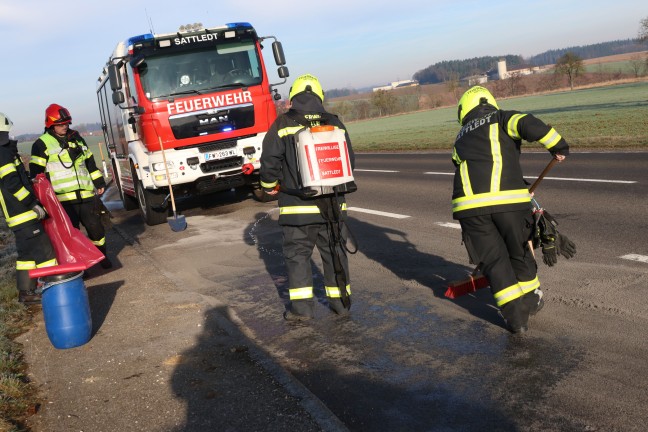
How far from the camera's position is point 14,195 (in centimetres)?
671

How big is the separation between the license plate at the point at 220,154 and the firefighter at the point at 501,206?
7656 mm

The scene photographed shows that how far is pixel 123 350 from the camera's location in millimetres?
5523

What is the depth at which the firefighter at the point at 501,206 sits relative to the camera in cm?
486

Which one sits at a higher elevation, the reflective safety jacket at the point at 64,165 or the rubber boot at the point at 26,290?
the reflective safety jacket at the point at 64,165

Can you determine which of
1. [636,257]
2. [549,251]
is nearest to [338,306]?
[549,251]

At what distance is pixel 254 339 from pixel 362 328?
871mm

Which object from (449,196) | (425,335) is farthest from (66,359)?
(449,196)

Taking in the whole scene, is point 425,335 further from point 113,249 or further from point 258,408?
point 113,249

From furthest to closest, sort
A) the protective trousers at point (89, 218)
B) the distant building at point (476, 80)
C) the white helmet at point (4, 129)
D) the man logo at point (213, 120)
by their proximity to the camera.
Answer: the distant building at point (476, 80)
the man logo at point (213, 120)
the protective trousers at point (89, 218)
the white helmet at point (4, 129)

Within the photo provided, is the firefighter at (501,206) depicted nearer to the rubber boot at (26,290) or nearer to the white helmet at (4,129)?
the white helmet at (4,129)

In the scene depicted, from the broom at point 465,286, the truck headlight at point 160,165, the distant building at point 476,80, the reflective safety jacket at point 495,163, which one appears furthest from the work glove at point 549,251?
the distant building at point 476,80

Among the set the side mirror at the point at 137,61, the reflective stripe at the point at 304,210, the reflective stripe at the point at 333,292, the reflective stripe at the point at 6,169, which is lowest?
the reflective stripe at the point at 333,292

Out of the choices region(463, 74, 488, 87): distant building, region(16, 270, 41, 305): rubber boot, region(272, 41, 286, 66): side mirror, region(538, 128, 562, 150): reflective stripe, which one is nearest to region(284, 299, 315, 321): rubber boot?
region(538, 128, 562, 150): reflective stripe

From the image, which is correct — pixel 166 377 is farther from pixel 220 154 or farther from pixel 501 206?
pixel 220 154
